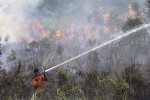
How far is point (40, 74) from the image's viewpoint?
22844 millimetres

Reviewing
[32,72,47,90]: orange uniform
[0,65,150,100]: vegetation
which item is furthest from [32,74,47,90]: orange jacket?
[0,65,150,100]: vegetation

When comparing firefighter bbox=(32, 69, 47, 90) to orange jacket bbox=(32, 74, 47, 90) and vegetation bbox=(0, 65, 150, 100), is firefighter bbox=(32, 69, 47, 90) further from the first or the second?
vegetation bbox=(0, 65, 150, 100)

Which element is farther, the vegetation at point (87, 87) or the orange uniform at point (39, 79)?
the vegetation at point (87, 87)

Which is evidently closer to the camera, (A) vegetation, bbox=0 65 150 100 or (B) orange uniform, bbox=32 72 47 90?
(B) orange uniform, bbox=32 72 47 90

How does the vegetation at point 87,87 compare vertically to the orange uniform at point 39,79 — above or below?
below

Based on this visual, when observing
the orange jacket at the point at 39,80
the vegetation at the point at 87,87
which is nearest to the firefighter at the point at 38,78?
the orange jacket at the point at 39,80

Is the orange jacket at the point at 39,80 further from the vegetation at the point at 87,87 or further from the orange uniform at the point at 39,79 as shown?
the vegetation at the point at 87,87

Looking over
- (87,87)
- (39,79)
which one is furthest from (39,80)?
(87,87)

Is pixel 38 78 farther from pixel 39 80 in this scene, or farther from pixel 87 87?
pixel 87 87

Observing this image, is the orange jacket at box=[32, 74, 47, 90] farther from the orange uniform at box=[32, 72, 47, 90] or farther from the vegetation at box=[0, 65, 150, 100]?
the vegetation at box=[0, 65, 150, 100]

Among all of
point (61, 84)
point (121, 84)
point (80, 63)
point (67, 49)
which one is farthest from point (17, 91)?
point (67, 49)

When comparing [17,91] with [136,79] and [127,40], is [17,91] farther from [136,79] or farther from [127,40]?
[127,40]

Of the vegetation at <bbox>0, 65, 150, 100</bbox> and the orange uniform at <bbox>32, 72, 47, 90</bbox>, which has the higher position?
the orange uniform at <bbox>32, 72, 47, 90</bbox>

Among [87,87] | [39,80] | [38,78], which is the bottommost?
[87,87]
